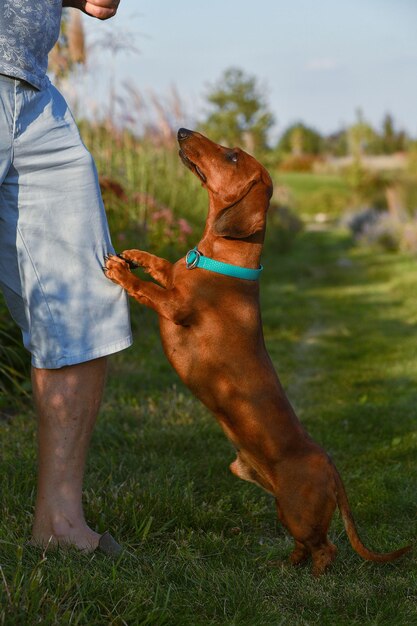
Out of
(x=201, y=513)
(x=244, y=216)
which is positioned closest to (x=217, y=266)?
(x=244, y=216)

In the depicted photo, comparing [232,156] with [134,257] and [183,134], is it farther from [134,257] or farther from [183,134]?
[134,257]

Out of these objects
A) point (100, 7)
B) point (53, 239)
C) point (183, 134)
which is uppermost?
point (100, 7)

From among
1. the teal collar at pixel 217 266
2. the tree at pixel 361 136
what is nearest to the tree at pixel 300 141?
the tree at pixel 361 136

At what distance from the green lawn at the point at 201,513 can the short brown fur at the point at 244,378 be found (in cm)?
20

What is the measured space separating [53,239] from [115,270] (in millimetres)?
239

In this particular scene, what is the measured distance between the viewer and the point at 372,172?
3066cm

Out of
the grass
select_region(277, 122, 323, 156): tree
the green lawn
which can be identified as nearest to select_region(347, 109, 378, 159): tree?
the grass

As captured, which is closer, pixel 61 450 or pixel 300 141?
pixel 61 450

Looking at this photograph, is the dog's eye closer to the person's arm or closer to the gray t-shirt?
the person's arm

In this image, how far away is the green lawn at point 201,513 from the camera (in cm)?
225

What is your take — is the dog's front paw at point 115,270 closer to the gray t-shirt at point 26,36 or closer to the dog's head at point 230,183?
the dog's head at point 230,183

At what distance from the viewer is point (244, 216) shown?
2.90m

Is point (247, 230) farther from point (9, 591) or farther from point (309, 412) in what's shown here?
point (309, 412)

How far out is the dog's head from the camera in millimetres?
2895
